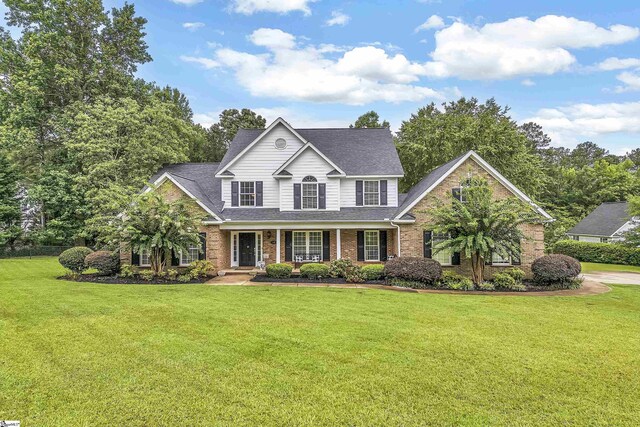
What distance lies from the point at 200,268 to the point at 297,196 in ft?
21.1

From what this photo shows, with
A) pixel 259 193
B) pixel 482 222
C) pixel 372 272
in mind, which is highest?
pixel 259 193

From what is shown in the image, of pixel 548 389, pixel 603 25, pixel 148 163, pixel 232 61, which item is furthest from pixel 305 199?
pixel 603 25

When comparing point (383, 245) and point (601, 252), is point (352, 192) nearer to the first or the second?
point (383, 245)

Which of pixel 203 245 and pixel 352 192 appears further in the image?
pixel 352 192

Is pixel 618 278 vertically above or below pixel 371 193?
below

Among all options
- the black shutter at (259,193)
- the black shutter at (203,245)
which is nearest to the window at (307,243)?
the black shutter at (259,193)

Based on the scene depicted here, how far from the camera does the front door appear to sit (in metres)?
19.7

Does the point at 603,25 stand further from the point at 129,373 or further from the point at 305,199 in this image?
the point at 129,373

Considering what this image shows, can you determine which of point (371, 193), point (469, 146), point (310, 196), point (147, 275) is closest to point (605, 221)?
point (469, 146)

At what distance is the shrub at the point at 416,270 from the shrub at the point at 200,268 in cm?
864

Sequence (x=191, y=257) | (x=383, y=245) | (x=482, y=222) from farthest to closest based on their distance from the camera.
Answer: (x=383, y=245)
(x=191, y=257)
(x=482, y=222)

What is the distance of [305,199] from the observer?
19281mm

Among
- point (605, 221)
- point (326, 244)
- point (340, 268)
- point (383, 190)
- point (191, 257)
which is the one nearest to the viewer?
point (340, 268)

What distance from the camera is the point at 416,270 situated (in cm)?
1483
